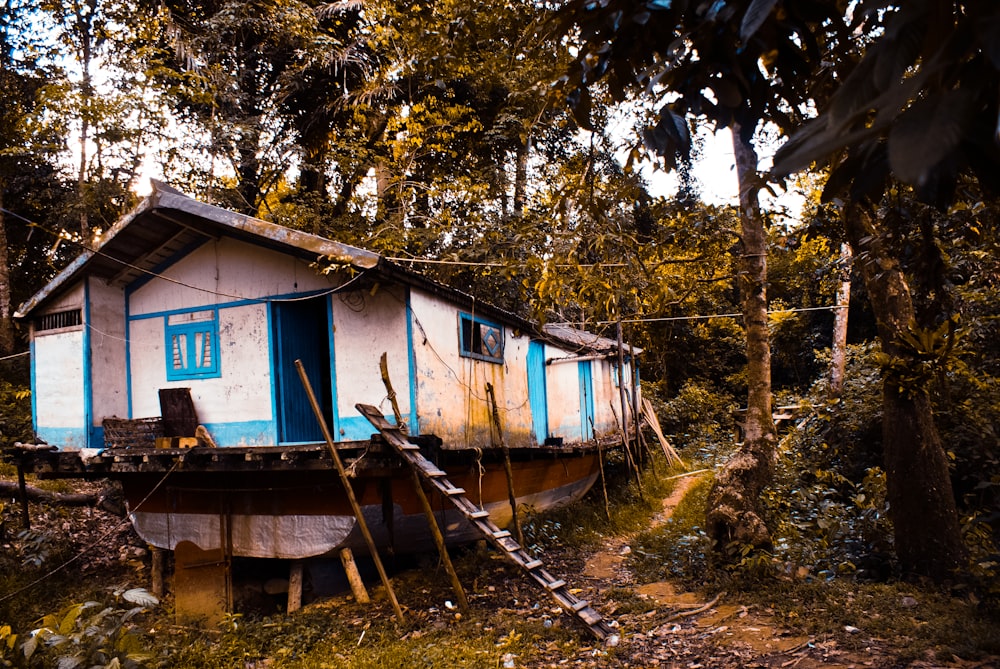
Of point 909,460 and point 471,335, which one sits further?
point 471,335

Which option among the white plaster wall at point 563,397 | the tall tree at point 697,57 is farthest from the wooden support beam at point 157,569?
the tall tree at point 697,57

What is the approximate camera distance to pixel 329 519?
8.02m

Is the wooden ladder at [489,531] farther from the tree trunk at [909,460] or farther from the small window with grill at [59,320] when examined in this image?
the small window with grill at [59,320]

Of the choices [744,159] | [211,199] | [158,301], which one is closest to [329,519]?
[158,301]

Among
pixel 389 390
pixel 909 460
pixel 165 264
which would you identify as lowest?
pixel 909 460

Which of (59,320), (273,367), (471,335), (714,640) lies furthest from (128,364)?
(714,640)

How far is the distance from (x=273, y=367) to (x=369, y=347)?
5.13 ft

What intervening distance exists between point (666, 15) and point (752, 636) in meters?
5.35

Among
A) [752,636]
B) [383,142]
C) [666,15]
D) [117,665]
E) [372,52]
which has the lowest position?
[752,636]

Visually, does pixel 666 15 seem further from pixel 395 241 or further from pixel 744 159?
pixel 395 241

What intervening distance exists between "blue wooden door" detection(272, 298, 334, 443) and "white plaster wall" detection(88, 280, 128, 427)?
2.72 meters

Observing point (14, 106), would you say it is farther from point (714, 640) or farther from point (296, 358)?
point (714, 640)

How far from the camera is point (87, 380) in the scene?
952 centimetres

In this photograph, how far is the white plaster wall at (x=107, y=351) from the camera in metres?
9.62
